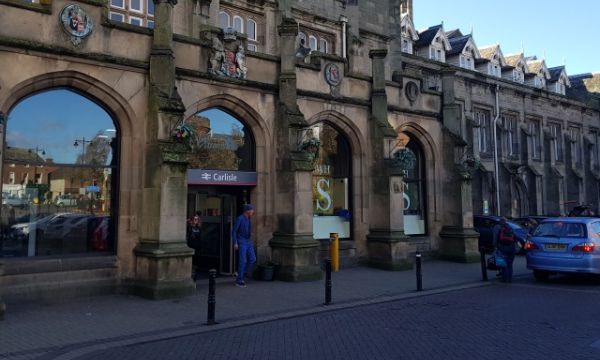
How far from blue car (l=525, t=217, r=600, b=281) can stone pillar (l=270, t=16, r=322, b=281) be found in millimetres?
5953

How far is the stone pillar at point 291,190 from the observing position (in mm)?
13328

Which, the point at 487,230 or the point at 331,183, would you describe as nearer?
the point at 331,183

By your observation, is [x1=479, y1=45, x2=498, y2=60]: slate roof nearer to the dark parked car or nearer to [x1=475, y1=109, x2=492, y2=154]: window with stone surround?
[x1=475, y1=109, x2=492, y2=154]: window with stone surround

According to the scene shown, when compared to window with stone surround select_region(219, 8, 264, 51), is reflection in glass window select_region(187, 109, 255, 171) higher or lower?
lower

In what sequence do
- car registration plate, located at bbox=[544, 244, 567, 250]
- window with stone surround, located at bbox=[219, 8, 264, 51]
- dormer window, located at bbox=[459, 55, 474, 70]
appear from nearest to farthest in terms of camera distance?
1. car registration plate, located at bbox=[544, 244, 567, 250]
2. window with stone surround, located at bbox=[219, 8, 264, 51]
3. dormer window, located at bbox=[459, 55, 474, 70]

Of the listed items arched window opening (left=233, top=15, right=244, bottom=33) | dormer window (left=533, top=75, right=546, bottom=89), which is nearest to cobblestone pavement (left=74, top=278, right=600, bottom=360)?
arched window opening (left=233, top=15, right=244, bottom=33)

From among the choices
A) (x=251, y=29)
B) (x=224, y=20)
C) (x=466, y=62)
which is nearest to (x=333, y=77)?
(x=251, y=29)

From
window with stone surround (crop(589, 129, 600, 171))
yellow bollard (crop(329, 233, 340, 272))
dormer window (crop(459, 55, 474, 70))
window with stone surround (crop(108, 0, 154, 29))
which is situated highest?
dormer window (crop(459, 55, 474, 70))

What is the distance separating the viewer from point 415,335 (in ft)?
25.2

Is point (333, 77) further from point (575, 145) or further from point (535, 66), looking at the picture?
point (535, 66)

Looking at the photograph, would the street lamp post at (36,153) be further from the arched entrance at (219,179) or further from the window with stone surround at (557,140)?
the window with stone surround at (557,140)

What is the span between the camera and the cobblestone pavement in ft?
21.9

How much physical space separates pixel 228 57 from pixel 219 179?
324cm

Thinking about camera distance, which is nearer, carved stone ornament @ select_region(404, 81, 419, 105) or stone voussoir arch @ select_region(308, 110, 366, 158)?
stone voussoir arch @ select_region(308, 110, 366, 158)
